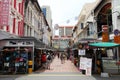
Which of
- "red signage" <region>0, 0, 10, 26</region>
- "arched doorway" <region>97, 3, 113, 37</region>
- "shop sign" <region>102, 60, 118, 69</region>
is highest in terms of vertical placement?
"arched doorway" <region>97, 3, 113, 37</region>

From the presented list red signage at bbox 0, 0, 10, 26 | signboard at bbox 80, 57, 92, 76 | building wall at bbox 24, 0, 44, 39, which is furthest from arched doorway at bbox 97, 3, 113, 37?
red signage at bbox 0, 0, 10, 26

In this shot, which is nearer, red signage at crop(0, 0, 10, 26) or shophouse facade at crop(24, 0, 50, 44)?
red signage at crop(0, 0, 10, 26)

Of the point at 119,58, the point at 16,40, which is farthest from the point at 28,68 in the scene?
the point at 119,58

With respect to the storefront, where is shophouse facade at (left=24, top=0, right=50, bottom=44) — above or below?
above

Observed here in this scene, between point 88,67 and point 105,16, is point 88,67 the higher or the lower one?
the lower one

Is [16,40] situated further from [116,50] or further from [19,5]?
[116,50]

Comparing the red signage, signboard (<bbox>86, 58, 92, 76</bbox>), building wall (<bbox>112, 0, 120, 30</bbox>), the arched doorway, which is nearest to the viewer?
signboard (<bbox>86, 58, 92, 76</bbox>)

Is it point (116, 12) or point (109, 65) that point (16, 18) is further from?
point (109, 65)

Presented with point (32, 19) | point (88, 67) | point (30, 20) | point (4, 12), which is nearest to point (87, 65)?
point (88, 67)

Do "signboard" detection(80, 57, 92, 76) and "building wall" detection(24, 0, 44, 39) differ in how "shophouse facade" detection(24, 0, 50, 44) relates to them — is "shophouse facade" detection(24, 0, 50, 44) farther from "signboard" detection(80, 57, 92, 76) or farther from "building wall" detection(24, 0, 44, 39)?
"signboard" detection(80, 57, 92, 76)

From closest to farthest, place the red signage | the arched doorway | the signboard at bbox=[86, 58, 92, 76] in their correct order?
the signboard at bbox=[86, 58, 92, 76] < the red signage < the arched doorway

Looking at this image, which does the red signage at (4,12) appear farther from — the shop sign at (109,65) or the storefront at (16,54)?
the shop sign at (109,65)

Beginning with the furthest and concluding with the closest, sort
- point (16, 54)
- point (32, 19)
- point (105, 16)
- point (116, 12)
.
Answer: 1. point (32, 19)
2. point (105, 16)
3. point (116, 12)
4. point (16, 54)

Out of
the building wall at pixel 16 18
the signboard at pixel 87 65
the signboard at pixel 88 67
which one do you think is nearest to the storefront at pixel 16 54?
the building wall at pixel 16 18
